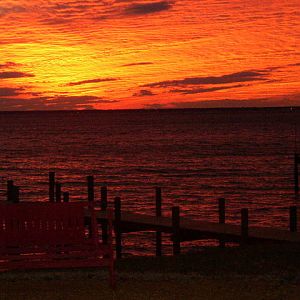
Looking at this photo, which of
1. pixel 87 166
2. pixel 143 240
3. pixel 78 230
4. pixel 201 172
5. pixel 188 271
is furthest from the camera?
pixel 87 166

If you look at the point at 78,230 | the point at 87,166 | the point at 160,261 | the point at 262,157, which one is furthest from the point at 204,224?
the point at 262,157

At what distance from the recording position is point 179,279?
10039 millimetres

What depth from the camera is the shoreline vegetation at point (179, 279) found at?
916cm

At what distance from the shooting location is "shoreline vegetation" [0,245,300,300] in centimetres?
916

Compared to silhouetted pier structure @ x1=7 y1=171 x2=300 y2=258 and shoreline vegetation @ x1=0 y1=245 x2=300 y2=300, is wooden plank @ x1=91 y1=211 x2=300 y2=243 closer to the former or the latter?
silhouetted pier structure @ x1=7 y1=171 x2=300 y2=258

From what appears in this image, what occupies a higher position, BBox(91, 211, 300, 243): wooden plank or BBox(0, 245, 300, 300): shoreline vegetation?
BBox(0, 245, 300, 300): shoreline vegetation

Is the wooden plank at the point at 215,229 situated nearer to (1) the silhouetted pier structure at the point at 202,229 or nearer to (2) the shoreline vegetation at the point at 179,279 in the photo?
(1) the silhouetted pier structure at the point at 202,229

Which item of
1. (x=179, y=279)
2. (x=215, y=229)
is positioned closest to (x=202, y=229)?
(x=215, y=229)

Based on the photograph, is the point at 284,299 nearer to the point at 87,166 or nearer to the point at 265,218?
the point at 265,218

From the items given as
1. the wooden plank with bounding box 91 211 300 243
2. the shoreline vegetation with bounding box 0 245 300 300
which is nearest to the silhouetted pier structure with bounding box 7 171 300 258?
the wooden plank with bounding box 91 211 300 243

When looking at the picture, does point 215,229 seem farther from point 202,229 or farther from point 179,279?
point 179,279

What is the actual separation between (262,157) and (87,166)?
19.4 meters

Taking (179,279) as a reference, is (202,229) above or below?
below

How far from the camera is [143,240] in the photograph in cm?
2758
